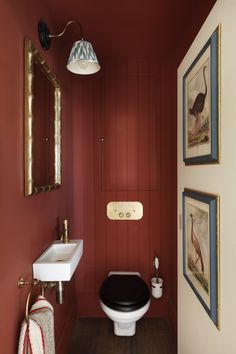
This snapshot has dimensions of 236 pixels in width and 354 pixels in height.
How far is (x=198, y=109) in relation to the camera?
1.10 meters

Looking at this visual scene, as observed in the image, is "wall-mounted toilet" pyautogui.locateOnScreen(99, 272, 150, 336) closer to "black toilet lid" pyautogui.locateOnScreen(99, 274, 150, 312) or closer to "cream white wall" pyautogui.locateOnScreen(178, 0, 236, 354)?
"black toilet lid" pyautogui.locateOnScreen(99, 274, 150, 312)

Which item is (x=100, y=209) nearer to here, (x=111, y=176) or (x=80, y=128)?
(x=111, y=176)

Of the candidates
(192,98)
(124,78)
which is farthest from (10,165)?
(124,78)

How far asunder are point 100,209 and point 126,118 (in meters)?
0.93

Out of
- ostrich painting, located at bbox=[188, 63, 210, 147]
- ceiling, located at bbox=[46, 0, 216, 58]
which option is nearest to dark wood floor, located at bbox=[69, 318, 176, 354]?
ostrich painting, located at bbox=[188, 63, 210, 147]

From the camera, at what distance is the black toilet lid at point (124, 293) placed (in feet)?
5.54

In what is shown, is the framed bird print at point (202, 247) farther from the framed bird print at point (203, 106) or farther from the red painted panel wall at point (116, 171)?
the red painted panel wall at point (116, 171)

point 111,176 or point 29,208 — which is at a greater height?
point 111,176

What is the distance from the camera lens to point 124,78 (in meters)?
2.28

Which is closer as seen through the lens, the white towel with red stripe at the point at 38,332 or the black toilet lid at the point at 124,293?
the white towel with red stripe at the point at 38,332

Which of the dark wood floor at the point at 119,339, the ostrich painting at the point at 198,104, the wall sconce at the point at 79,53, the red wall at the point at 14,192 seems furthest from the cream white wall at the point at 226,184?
the dark wood floor at the point at 119,339

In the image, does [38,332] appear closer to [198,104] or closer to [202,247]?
[202,247]

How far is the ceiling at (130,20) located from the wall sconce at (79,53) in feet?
0.74

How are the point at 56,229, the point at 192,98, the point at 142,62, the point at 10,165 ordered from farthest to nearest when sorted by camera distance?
1. the point at 142,62
2. the point at 56,229
3. the point at 192,98
4. the point at 10,165
